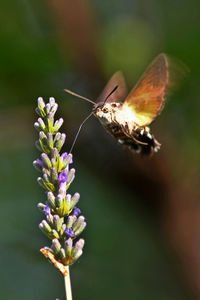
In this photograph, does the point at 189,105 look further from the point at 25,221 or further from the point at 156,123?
the point at 25,221

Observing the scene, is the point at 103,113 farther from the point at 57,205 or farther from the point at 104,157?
the point at 104,157

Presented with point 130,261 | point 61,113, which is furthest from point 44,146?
point 130,261

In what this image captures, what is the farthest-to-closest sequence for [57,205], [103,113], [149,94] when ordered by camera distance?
[149,94], [103,113], [57,205]

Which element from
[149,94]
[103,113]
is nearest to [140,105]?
[149,94]

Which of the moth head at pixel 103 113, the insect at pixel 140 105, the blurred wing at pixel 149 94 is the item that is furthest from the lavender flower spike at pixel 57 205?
the blurred wing at pixel 149 94

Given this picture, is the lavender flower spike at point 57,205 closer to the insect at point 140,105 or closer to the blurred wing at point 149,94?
the insect at point 140,105

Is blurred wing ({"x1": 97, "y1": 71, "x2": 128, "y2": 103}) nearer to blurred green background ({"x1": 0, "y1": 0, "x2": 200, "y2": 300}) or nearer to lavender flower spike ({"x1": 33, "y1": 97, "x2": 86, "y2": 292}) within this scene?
lavender flower spike ({"x1": 33, "y1": 97, "x2": 86, "y2": 292})
